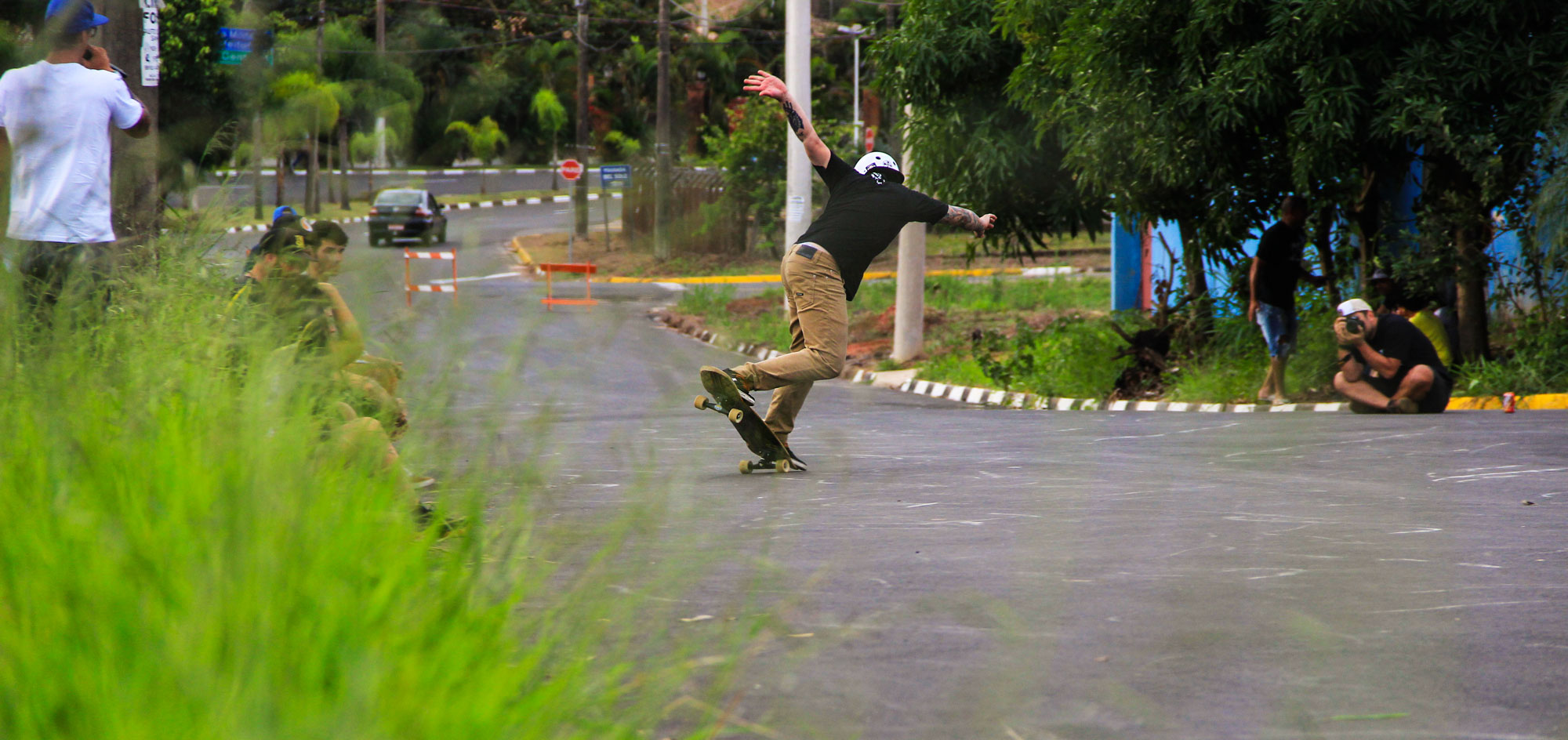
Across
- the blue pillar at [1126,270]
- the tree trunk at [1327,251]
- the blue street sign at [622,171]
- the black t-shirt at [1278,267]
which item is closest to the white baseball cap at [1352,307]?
the black t-shirt at [1278,267]

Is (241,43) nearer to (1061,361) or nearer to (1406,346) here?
(1406,346)

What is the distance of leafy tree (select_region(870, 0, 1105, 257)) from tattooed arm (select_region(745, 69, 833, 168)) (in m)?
7.67

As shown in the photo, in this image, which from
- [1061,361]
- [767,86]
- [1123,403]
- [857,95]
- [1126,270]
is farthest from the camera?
[857,95]

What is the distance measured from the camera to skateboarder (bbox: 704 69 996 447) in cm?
754

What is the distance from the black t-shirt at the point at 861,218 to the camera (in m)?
7.80

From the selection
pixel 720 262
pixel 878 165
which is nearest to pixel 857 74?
pixel 720 262

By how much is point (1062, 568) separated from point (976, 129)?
11920 millimetres

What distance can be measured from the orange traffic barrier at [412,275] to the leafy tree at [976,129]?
42.2 ft

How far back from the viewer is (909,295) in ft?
60.2

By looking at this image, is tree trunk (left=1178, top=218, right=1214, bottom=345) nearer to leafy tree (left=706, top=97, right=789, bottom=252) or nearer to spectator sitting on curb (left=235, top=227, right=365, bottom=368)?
spectator sitting on curb (left=235, top=227, right=365, bottom=368)

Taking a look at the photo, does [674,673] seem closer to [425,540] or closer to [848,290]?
[425,540]

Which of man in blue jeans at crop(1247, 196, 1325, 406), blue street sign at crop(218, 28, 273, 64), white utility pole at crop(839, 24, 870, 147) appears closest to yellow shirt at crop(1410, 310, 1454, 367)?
man in blue jeans at crop(1247, 196, 1325, 406)

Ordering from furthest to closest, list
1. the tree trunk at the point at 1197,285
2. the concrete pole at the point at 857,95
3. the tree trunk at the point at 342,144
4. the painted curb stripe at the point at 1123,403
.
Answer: the concrete pole at the point at 857,95 < the tree trunk at the point at 1197,285 < the painted curb stripe at the point at 1123,403 < the tree trunk at the point at 342,144

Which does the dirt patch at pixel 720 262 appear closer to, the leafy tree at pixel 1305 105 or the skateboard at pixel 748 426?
the leafy tree at pixel 1305 105
